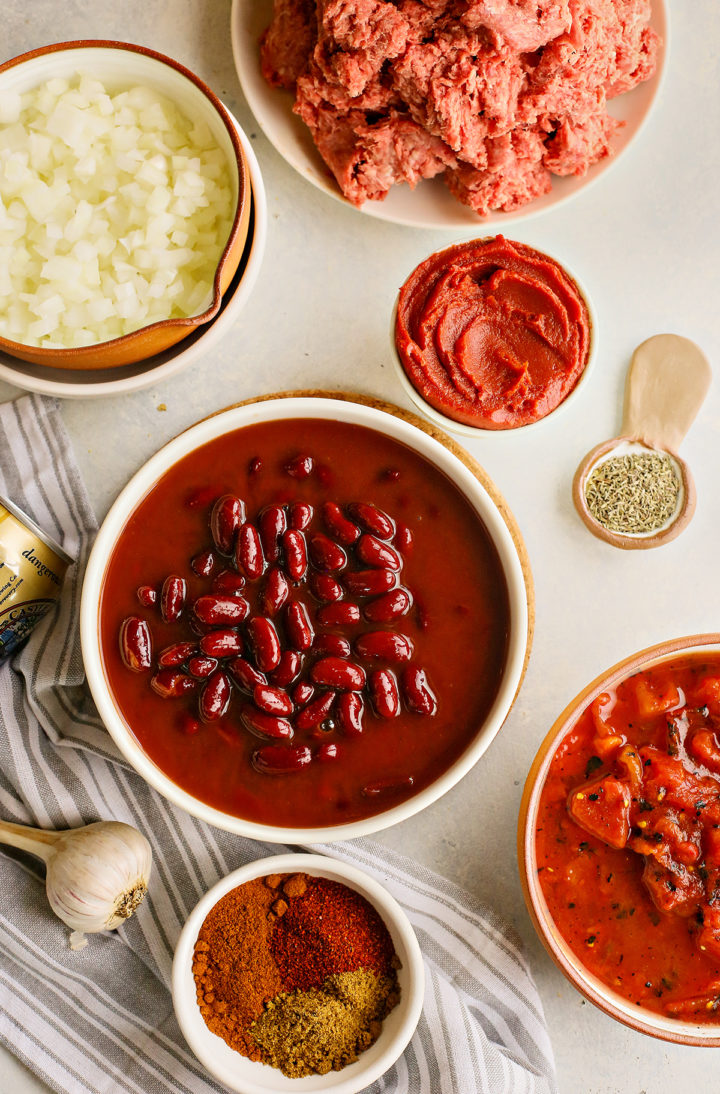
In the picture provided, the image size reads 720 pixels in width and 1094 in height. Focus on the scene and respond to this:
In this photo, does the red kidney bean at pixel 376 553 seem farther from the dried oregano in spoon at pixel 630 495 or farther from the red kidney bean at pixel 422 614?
the dried oregano in spoon at pixel 630 495

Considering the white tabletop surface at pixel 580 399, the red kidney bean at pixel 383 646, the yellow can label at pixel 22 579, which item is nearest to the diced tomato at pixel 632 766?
the white tabletop surface at pixel 580 399

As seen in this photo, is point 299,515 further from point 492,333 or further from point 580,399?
point 580,399

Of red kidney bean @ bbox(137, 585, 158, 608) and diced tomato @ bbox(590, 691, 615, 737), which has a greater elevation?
red kidney bean @ bbox(137, 585, 158, 608)

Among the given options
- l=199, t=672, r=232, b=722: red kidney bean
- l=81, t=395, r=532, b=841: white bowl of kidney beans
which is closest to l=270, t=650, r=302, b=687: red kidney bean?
l=81, t=395, r=532, b=841: white bowl of kidney beans

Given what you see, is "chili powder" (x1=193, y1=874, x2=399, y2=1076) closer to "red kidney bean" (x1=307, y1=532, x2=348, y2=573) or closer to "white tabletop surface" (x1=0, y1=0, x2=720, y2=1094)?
"white tabletop surface" (x1=0, y1=0, x2=720, y2=1094)

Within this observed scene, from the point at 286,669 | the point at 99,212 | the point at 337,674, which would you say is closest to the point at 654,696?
the point at 337,674

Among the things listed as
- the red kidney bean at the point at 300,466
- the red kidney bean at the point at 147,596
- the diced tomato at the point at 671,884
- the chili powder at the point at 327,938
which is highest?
the red kidney bean at the point at 300,466

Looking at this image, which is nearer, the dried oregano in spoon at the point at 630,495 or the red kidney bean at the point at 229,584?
the red kidney bean at the point at 229,584
